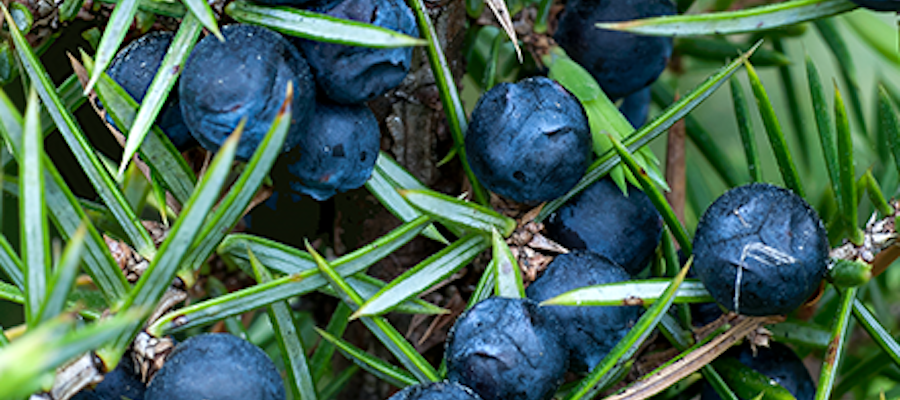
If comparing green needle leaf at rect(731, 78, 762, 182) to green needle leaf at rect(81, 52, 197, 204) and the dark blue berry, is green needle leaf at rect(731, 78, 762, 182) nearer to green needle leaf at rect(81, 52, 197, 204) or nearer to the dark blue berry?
the dark blue berry

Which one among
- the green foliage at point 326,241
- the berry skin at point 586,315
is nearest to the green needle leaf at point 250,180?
the green foliage at point 326,241

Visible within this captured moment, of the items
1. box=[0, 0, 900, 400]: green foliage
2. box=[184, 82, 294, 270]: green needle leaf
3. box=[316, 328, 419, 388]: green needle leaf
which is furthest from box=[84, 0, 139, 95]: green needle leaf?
box=[316, 328, 419, 388]: green needle leaf

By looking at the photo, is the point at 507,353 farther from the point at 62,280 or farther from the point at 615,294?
the point at 62,280

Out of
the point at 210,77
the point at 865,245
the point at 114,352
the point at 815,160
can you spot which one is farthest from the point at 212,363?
the point at 815,160

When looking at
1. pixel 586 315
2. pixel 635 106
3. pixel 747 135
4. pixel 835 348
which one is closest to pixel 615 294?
pixel 586 315

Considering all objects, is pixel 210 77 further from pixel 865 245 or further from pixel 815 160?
pixel 815 160

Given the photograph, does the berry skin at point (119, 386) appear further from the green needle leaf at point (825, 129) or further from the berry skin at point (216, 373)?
the green needle leaf at point (825, 129)
